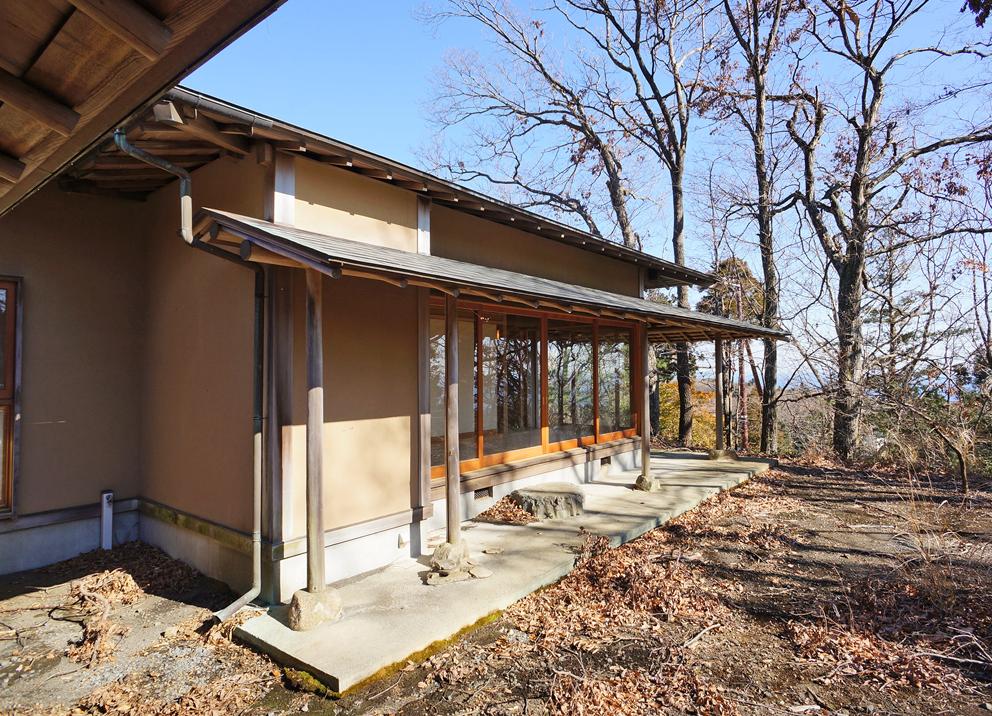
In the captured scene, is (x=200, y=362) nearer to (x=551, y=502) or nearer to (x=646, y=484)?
(x=551, y=502)

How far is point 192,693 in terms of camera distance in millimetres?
3385

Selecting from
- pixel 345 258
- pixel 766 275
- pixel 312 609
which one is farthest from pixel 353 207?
pixel 766 275

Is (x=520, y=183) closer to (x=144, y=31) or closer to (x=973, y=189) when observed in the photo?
(x=973, y=189)

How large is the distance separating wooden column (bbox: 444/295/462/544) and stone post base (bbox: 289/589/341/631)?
50.7 inches

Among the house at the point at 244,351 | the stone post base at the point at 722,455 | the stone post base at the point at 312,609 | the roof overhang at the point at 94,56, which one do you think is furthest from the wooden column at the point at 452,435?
the stone post base at the point at 722,455

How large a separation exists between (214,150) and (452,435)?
3.36m

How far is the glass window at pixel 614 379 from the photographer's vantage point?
9.55 meters

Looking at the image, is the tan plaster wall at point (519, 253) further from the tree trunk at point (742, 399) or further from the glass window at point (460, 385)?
the tree trunk at point (742, 399)

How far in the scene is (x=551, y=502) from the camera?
6.91 metres

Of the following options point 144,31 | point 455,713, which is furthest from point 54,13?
point 455,713

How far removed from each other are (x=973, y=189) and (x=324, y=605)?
14902 mm

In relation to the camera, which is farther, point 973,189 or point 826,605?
point 973,189

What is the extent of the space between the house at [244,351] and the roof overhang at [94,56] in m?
2.10

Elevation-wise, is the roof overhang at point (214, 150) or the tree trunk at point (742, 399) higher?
the roof overhang at point (214, 150)
